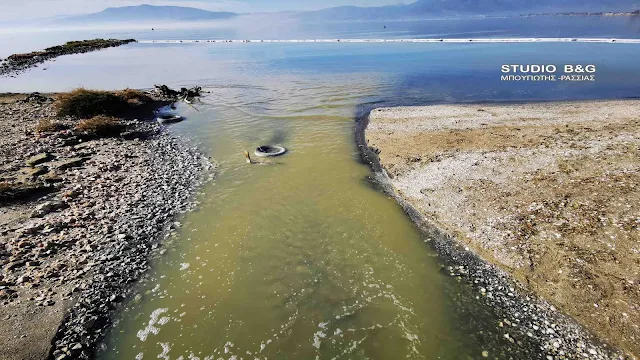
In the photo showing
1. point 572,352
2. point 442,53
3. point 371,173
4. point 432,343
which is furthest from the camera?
point 442,53

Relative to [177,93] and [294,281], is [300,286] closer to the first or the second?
[294,281]

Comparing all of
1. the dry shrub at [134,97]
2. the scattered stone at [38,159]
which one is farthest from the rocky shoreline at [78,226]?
the dry shrub at [134,97]

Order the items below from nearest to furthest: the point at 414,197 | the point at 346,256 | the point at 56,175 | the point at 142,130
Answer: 1. the point at 346,256
2. the point at 414,197
3. the point at 56,175
4. the point at 142,130

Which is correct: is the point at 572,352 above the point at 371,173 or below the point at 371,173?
below

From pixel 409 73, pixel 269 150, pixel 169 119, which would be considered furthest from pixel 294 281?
pixel 409 73

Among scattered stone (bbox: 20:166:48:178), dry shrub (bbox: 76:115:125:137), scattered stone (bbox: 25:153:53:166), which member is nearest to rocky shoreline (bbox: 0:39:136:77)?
dry shrub (bbox: 76:115:125:137)

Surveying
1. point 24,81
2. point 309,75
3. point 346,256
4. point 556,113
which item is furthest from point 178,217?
point 24,81

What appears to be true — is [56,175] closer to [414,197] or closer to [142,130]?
[142,130]

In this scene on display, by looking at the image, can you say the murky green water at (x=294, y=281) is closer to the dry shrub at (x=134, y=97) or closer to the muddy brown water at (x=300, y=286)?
the muddy brown water at (x=300, y=286)
